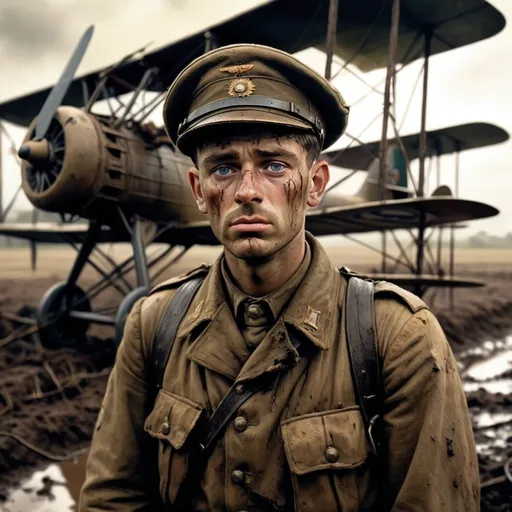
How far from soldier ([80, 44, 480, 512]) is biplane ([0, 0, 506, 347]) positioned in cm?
371

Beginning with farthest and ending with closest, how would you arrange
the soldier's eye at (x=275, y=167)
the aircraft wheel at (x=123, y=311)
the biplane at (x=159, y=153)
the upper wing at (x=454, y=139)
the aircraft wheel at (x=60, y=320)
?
the upper wing at (x=454, y=139) < the aircraft wheel at (x=60, y=320) < the biplane at (x=159, y=153) < the aircraft wheel at (x=123, y=311) < the soldier's eye at (x=275, y=167)

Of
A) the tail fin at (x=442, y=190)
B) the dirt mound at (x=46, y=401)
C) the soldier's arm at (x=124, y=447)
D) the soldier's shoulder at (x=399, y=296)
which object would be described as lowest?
the dirt mound at (x=46, y=401)

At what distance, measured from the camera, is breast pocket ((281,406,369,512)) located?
1200 mm

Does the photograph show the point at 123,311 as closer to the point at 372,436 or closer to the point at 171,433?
the point at 171,433

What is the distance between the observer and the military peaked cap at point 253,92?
1308 millimetres

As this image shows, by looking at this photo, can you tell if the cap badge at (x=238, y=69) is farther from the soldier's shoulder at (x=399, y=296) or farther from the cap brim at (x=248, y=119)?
the soldier's shoulder at (x=399, y=296)

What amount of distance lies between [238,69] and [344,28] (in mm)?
5391

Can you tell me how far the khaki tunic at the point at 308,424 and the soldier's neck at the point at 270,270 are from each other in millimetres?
59

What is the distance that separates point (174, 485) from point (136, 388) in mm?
295

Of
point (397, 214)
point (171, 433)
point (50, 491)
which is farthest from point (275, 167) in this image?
point (397, 214)

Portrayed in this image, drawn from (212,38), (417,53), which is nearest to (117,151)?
(212,38)

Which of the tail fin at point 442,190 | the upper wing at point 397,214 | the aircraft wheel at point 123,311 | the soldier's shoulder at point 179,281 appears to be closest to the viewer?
the soldier's shoulder at point 179,281

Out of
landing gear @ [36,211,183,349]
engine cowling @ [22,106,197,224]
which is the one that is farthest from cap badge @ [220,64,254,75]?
landing gear @ [36,211,183,349]

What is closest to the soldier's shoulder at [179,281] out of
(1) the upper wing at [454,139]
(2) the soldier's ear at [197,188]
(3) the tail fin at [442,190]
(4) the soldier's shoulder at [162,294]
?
(4) the soldier's shoulder at [162,294]
